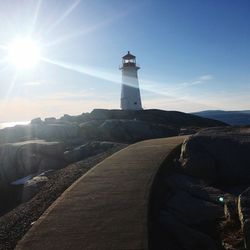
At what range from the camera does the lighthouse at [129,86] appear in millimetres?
61312

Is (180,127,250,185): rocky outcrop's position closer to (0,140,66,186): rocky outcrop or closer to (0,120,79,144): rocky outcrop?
(0,140,66,186): rocky outcrop

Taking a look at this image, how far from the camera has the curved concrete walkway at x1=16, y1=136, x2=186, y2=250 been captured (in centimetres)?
855

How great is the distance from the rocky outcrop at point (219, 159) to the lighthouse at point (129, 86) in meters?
44.9

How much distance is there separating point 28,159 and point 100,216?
16.7m

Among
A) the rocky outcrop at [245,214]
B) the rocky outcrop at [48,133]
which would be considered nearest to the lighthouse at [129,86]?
the rocky outcrop at [48,133]

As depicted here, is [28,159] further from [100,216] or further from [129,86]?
[129,86]

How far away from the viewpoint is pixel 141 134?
33688mm

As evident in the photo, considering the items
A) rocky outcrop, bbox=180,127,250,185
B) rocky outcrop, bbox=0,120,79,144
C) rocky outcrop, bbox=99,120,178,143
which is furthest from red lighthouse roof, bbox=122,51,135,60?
rocky outcrop, bbox=180,127,250,185

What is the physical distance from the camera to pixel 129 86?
61.7 m

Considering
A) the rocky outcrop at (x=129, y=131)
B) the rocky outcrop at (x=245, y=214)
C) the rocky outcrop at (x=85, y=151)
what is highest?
the rocky outcrop at (x=129, y=131)

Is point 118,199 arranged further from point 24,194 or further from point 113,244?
point 24,194

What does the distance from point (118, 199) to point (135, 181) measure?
197 centimetres

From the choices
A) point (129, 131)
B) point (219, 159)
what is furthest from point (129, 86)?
point (219, 159)

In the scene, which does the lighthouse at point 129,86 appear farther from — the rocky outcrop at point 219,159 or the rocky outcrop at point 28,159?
the rocky outcrop at point 219,159
